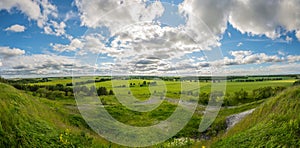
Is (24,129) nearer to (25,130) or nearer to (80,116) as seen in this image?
(25,130)

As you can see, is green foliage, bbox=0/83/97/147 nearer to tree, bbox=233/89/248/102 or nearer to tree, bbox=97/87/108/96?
tree, bbox=97/87/108/96

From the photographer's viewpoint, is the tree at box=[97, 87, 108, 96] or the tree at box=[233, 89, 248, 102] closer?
the tree at box=[97, 87, 108, 96]

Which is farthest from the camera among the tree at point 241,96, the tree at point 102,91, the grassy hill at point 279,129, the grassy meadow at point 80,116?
the tree at point 241,96

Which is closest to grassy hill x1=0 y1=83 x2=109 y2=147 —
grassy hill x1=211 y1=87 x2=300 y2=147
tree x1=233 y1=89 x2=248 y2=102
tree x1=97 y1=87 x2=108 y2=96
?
grassy hill x1=211 y1=87 x2=300 y2=147

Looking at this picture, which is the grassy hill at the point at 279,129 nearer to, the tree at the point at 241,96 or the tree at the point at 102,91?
the tree at the point at 102,91

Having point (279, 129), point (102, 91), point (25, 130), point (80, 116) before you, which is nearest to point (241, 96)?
point (102, 91)

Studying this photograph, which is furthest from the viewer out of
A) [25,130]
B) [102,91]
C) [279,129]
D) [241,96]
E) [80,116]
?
[241,96]

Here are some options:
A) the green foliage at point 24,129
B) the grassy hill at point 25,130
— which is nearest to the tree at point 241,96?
the grassy hill at point 25,130

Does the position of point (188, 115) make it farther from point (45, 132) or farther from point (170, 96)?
point (45, 132)

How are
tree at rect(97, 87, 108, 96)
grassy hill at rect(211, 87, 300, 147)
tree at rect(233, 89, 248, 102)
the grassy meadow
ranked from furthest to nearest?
tree at rect(233, 89, 248, 102) → tree at rect(97, 87, 108, 96) → the grassy meadow → grassy hill at rect(211, 87, 300, 147)

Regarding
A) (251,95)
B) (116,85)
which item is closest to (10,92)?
(116,85)

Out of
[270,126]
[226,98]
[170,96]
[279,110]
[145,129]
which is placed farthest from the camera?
[170,96]
